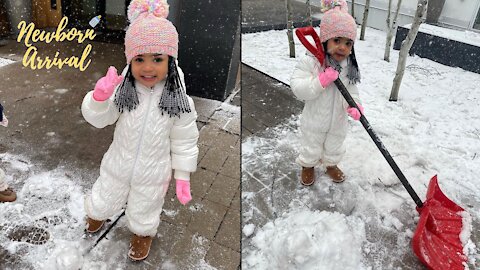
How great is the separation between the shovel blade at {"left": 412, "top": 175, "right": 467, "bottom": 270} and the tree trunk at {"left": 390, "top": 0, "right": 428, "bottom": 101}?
258cm

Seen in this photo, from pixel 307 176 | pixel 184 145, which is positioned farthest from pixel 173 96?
pixel 307 176

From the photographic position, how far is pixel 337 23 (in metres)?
2.72

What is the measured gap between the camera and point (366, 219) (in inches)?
126

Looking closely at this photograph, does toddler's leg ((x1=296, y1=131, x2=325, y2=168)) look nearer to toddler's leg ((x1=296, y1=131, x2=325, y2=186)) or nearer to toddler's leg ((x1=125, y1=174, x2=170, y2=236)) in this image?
toddler's leg ((x1=296, y1=131, x2=325, y2=186))

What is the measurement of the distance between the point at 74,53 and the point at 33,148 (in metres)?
3.51

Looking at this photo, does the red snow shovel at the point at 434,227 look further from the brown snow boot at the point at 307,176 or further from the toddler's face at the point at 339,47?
the brown snow boot at the point at 307,176

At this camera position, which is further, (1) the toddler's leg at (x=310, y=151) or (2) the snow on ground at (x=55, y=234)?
(1) the toddler's leg at (x=310, y=151)

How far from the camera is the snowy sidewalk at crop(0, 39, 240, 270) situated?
2.61 meters

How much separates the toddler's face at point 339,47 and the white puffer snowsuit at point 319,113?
132 millimetres

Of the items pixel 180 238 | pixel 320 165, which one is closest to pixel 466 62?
pixel 320 165

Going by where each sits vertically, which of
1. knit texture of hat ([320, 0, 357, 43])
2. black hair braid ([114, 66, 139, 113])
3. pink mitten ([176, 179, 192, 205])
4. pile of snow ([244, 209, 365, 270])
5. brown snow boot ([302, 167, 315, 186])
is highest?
knit texture of hat ([320, 0, 357, 43])

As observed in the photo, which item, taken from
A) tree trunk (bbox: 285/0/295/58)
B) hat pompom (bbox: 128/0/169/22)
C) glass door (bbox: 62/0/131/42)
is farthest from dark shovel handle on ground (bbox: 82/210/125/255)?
glass door (bbox: 62/0/131/42)

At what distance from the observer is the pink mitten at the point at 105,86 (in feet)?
6.64

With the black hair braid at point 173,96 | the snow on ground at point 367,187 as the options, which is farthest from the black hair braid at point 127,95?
the snow on ground at point 367,187
